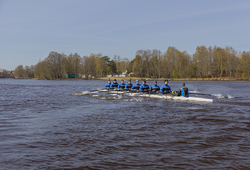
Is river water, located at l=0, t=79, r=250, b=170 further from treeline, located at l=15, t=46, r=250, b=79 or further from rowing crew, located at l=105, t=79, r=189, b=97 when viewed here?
treeline, located at l=15, t=46, r=250, b=79

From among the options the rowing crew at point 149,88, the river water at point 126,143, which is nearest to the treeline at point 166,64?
the rowing crew at point 149,88

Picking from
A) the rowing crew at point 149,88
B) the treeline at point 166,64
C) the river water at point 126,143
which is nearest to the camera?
the river water at point 126,143

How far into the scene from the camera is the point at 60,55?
352ft

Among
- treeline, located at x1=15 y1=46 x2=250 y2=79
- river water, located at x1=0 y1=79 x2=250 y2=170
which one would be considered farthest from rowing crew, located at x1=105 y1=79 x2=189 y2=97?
treeline, located at x1=15 y1=46 x2=250 y2=79

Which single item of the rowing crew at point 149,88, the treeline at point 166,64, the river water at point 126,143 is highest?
the treeline at point 166,64

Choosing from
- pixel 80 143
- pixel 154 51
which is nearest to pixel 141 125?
pixel 80 143

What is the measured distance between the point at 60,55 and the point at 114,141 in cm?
10615

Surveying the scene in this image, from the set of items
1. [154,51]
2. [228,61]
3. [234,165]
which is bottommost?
[234,165]

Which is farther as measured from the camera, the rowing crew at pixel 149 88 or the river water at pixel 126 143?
the rowing crew at pixel 149 88

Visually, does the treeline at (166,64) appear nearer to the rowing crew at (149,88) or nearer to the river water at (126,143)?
the rowing crew at (149,88)

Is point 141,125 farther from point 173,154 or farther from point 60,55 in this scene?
point 60,55

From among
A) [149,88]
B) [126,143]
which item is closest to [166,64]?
[149,88]

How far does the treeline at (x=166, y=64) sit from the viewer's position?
7981cm

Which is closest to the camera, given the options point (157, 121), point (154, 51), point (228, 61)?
point (157, 121)
